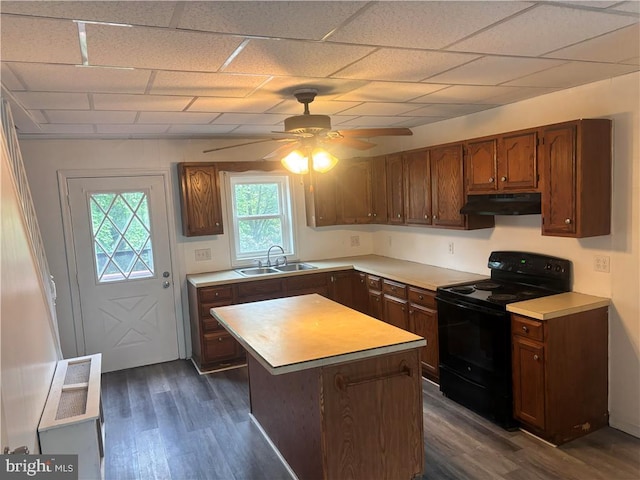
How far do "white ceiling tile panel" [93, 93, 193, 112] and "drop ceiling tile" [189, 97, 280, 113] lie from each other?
9 centimetres

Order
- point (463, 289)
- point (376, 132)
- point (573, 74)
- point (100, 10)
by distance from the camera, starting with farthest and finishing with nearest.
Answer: point (463, 289)
point (573, 74)
point (376, 132)
point (100, 10)

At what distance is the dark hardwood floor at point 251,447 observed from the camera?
288 centimetres

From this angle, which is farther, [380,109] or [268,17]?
[380,109]

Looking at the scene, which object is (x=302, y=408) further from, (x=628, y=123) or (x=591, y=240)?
(x=628, y=123)

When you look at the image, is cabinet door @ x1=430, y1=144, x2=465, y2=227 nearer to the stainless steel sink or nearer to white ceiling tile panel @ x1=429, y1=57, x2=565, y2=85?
white ceiling tile panel @ x1=429, y1=57, x2=565, y2=85

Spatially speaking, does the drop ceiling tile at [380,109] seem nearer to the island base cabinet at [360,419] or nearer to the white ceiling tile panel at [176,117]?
the white ceiling tile panel at [176,117]

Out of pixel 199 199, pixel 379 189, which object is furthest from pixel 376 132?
pixel 199 199

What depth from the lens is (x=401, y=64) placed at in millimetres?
2393

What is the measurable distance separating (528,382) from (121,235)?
389cm

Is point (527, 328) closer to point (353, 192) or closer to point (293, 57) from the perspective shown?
point (293, 57)

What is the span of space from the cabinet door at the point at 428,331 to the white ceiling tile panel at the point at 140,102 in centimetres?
255

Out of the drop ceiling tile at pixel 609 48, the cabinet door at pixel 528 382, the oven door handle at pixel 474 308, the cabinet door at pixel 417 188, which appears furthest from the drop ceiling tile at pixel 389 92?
the cabinet door at pixel 528 382

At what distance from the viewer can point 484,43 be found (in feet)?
6.93

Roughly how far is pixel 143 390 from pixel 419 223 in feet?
9.85
